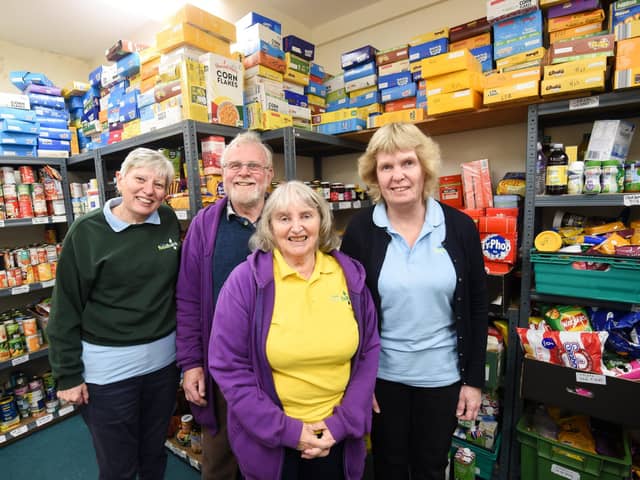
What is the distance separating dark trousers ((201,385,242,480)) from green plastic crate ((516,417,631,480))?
1560mm

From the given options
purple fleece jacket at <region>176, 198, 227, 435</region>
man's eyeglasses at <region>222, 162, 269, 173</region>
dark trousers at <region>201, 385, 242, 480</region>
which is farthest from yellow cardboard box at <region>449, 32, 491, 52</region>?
dark trousers at <region>201, 385, 242, 480</region>

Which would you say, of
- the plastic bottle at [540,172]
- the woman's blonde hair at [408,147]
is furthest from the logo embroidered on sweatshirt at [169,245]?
the plastic bottle at [540,172]

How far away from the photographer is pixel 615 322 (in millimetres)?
1686

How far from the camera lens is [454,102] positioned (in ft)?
6.45

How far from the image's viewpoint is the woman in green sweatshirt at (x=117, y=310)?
1.44m

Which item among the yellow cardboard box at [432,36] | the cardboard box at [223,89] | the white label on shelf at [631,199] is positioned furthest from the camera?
the yellow cardboard box at [432,36]

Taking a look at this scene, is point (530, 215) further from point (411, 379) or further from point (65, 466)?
point (65, 466)

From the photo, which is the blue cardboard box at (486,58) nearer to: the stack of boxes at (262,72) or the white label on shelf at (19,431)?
the stack of boxes at (262,72)

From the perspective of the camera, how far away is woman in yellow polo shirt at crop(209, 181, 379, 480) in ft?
3.61

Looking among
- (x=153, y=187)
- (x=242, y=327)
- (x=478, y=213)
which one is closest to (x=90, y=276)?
(x=153, y=187)

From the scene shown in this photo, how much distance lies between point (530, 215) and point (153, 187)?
1.87 meters

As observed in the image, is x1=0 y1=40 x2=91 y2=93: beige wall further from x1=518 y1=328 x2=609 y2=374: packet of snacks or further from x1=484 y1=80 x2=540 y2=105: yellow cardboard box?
x1=518 y1=328 x2=609 y2=374: packet of snacks

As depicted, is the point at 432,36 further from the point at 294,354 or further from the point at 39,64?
the point at 39,64

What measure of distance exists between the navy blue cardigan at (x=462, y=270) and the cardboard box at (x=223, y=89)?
1.16 meters
